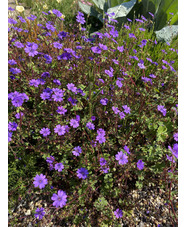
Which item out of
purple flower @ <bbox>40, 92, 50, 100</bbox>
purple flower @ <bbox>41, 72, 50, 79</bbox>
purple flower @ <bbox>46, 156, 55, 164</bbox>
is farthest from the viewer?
purple flower @ <bbox>41, 72, 50, 79</bbox>

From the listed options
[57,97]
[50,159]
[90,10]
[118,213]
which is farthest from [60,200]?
[90,10]

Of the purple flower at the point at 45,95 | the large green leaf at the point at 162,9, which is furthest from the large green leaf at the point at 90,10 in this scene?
the purple flower at the point at 45,95

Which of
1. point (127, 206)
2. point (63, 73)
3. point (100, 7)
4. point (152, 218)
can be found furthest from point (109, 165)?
point (100, 7)

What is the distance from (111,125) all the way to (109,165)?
0.48 m

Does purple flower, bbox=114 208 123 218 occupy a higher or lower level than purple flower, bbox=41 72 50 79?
lower

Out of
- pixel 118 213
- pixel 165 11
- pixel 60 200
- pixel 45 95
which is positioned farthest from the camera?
pixel 165 11

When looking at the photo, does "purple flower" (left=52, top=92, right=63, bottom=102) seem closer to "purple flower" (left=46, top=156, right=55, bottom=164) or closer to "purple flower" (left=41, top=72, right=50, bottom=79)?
"purple flower" (left=41, top=72, right=50, bottom=79)

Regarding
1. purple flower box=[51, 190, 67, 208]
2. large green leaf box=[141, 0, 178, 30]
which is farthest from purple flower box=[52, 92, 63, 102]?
large green leaf box=[141, 0, 178, 30]

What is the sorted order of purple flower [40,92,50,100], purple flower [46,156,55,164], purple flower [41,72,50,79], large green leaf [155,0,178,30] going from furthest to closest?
1. large green leaf [155,0,178,30]
2. purple flower [41,72,50,79]
3. purple flower [40,92,50,100]
4. purple flower [46,156,55,164]

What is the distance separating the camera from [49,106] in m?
1.94

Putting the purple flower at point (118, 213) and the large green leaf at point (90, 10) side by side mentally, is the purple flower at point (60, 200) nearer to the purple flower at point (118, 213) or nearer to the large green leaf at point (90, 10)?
the purple flower at point (118, 213)

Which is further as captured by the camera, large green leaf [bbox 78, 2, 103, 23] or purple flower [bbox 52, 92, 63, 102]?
large green leaf [bbox 78, 2, 103, 23]

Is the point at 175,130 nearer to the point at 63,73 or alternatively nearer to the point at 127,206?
the point at 127,206

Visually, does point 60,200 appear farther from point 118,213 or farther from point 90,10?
point 90,10
